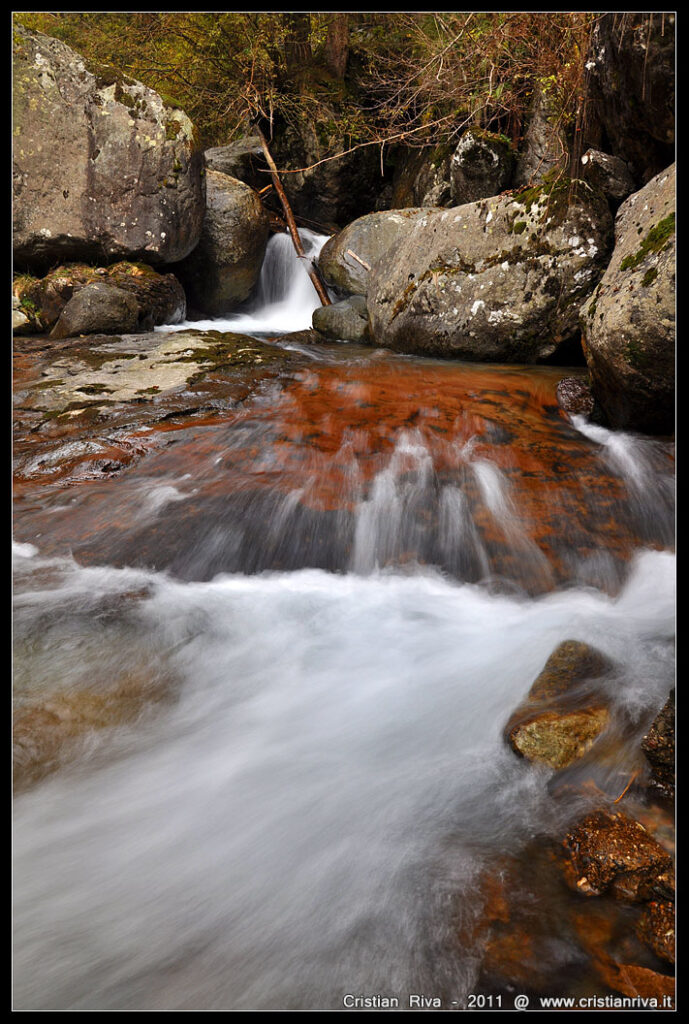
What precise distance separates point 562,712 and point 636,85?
569cm

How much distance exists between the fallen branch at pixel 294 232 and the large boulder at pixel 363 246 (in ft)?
1.80

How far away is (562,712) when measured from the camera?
2.25 m

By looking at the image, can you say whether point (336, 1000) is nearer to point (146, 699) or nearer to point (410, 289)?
A: point (146, 699)

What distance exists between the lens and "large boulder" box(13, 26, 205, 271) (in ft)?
27.3

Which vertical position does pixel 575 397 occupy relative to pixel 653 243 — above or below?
below

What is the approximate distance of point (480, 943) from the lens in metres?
1.56

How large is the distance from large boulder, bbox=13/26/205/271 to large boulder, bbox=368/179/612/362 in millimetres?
4245

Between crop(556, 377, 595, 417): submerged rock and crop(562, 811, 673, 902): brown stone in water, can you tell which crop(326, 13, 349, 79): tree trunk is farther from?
crop(562, 811, 673, 902): brown stone in water

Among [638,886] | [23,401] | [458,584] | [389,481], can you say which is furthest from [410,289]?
[638,886]

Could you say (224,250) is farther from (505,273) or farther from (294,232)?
(505,273)

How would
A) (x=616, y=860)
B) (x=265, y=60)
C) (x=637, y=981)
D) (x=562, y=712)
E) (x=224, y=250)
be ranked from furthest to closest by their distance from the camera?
(x=265, y=60), (x=224, y=250), (x=562, y=712), (x=616, y=860), (x=637, y=981)

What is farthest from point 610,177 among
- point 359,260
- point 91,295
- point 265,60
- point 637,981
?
point 265,60

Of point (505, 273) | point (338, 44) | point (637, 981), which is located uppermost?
point (338, 44)

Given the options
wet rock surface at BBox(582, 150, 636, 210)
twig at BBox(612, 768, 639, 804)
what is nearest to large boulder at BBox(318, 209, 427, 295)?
wet rock surface at BBox(582, 150, 636, 210)
